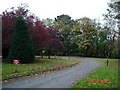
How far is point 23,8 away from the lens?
147 feet

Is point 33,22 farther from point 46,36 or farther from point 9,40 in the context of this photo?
point 9,40

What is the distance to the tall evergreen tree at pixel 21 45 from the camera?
3533 centimetres

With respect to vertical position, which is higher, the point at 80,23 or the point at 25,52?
the point at 80,23

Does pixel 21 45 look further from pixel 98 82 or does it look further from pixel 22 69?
pixel 98 82

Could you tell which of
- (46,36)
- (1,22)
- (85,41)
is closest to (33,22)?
(46,36)

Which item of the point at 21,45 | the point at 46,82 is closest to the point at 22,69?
the point at 46,82

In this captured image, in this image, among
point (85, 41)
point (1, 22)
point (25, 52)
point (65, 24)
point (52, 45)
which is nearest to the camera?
point (25, 52)

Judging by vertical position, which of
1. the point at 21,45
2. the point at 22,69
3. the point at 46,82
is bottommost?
the point at 46,82

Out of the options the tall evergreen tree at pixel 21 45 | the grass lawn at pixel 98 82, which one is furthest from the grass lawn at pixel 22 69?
the grass lawn at pixel 98 82

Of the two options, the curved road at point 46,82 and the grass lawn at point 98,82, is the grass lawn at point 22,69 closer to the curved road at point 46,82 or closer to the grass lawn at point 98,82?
the curved road at point 46,82

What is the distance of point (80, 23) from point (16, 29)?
53.0 metres

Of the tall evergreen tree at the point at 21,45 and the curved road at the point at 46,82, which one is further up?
the tall evergreen tree at the point at 21,45

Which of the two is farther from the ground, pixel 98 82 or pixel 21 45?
pixel 21 45

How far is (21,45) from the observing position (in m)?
35.8
